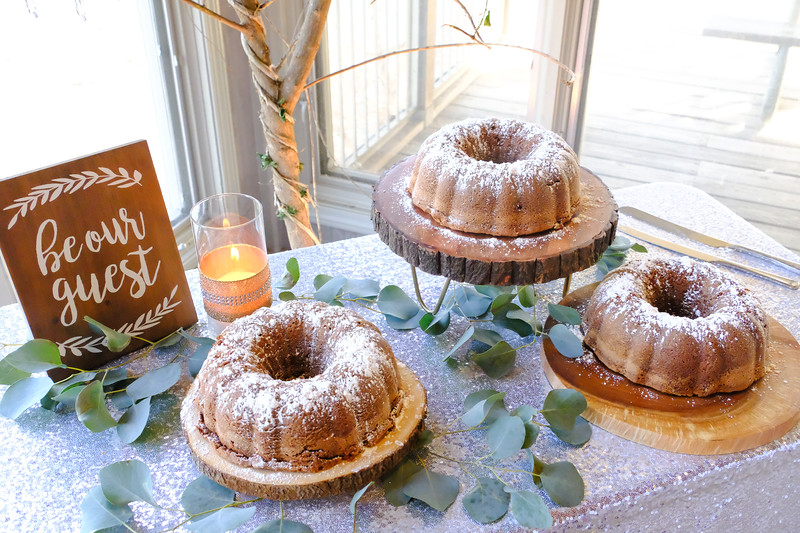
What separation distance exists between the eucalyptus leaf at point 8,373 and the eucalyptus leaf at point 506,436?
59cm

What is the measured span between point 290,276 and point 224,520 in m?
0.47

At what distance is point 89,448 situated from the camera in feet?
2.73

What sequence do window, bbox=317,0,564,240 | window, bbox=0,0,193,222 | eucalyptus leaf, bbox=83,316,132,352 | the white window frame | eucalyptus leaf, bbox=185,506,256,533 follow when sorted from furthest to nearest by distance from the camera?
1. window, bbox=317,0,564,240
2. the white window frame
3. window, bbox=0,0,193,222
4. eucalyptus leaf, bbox=83,316,132,352
5. eucalyptus leaf, bbox=185,506,256,533

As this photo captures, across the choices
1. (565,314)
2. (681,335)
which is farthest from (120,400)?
(681,335)

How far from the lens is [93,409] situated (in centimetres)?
83

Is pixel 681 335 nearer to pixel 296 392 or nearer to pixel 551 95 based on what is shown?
pixel 296 392

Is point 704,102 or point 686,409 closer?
point 686,409

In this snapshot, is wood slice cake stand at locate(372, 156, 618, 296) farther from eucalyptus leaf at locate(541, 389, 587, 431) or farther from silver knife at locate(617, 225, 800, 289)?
silver knife at locate(617, 225, 800, 289)

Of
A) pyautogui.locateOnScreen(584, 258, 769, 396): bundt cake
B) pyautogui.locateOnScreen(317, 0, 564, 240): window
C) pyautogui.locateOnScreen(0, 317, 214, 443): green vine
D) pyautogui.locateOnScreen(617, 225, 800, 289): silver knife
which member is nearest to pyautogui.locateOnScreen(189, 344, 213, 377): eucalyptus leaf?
pyautogui.locateOnScreen(0, 317, 214, 443): green vine

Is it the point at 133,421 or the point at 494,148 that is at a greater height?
the point at 494,148

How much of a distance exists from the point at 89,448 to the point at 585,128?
1563 mm

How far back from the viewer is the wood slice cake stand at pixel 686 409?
0.82m

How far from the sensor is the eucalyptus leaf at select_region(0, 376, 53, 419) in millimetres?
853

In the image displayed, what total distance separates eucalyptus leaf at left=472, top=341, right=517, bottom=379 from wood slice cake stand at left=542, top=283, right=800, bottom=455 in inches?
2.1
